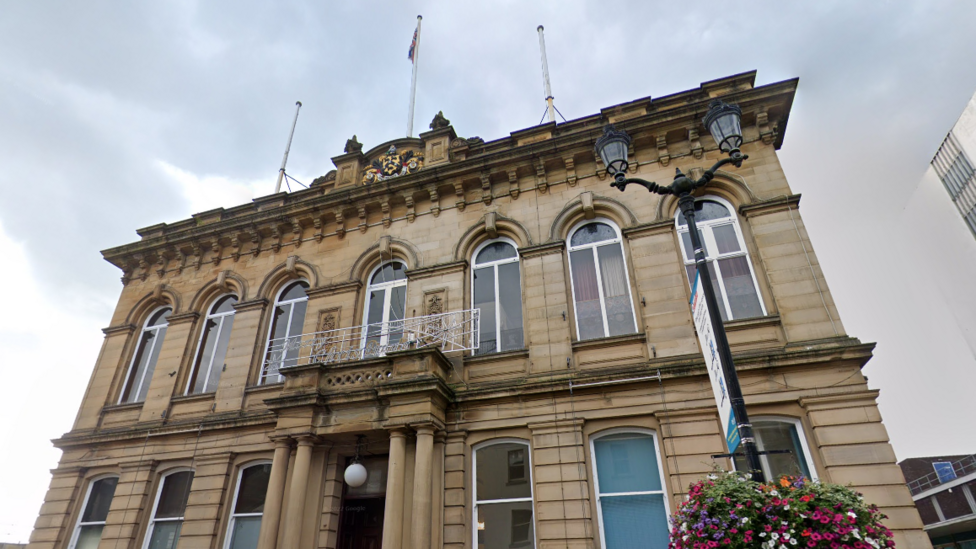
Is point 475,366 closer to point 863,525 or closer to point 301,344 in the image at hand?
point 301,344

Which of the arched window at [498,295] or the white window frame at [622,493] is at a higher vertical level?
the arched window at [498,295]

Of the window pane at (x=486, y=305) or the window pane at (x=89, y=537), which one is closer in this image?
the window pane at (x=486, y=305)

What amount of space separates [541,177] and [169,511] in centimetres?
1231

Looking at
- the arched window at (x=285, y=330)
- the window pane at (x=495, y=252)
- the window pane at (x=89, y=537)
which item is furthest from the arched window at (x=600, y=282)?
the window pane at (x=89, y=537)

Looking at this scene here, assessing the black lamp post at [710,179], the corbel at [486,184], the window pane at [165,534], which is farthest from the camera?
the corbel at [486,184]

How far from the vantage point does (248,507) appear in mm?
11844

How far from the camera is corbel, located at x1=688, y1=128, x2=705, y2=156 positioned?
1221 centimetres

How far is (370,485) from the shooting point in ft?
37.0

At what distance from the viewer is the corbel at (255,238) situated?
15.4 metres

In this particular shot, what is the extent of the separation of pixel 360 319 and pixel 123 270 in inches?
377

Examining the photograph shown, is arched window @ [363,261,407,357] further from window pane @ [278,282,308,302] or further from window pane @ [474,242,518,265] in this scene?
window pane @ [278,282,308,302]

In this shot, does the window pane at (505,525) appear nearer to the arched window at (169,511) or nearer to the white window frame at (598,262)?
the white window frame at (598,262)

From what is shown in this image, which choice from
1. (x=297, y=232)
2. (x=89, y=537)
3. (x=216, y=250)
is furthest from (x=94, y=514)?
(x=297, y=232)

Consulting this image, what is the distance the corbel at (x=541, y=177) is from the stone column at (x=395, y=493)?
6791 mm
